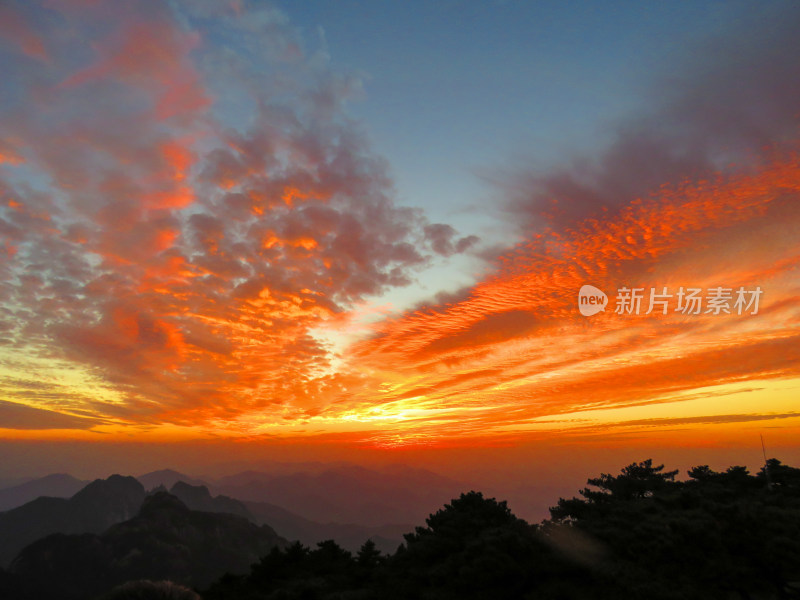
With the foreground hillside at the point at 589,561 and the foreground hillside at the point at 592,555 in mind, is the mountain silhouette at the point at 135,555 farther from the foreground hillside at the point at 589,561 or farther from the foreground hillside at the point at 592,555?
the foreground hillside at the point at 589,561

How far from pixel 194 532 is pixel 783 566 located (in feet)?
723

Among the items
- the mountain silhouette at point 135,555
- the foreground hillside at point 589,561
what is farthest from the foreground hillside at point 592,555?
the mountain silhouette at point 135,555

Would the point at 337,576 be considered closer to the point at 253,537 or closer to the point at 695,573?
the point at 695,573

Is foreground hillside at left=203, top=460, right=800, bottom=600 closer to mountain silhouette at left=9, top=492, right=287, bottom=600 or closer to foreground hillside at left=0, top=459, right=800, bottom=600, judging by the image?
foreground hillside at left=0, top=459, right=800, bottom=600

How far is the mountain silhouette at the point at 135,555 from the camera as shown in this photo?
149m

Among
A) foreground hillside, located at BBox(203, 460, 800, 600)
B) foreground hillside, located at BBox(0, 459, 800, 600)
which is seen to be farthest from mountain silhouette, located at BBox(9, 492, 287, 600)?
foreground hillside, located at BBox(203, 460, 800, 600)

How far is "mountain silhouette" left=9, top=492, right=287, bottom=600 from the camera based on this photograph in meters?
149

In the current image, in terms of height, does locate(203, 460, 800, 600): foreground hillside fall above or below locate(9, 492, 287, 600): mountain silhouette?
above

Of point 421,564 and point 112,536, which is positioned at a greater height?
point 421,564

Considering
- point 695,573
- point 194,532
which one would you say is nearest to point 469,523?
point 695,573

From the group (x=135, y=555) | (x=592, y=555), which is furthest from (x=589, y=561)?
(x=135, y=555)

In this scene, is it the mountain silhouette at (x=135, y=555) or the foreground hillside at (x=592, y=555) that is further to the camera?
the mountain silhouette at (x=135, y=555)

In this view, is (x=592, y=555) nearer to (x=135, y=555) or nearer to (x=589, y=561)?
(x=589, y=561)

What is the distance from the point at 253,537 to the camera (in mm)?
199125
